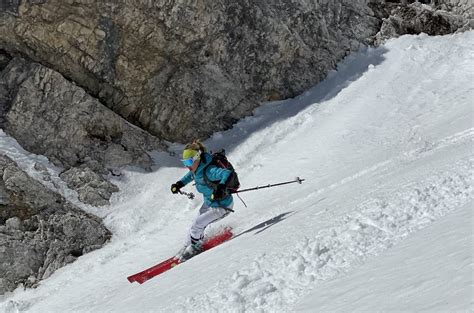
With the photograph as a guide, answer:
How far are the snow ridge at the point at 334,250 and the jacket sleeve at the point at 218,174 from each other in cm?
303

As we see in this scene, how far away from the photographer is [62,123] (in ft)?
58.0

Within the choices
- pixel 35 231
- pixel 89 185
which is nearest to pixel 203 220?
pixel 35 231

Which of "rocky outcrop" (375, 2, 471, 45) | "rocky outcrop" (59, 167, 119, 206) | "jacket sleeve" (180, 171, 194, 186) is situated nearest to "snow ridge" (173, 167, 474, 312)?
"jacket sleeve" (180, 171, 194, 186)

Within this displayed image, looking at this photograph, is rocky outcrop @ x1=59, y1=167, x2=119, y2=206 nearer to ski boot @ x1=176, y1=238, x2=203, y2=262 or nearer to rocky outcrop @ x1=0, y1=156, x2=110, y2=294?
rocky outcrop @ x1=0, y1=156, x2=110, y2=294

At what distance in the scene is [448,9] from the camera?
1005 inches

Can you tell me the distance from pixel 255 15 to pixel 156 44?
174 inches

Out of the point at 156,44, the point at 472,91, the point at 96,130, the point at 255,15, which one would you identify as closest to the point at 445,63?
the point at 472,91

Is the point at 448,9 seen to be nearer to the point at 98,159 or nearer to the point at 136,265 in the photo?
the point at 98,159

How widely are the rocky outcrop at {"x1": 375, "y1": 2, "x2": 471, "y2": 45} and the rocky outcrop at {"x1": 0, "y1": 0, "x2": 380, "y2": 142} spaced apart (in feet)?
14.3

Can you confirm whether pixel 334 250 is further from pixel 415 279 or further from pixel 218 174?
pixel 218 174

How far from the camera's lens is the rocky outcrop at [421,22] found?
23.8 meters

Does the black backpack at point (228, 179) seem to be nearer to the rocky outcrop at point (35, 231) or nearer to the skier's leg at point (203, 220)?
the skier's leg at point (203, 220)

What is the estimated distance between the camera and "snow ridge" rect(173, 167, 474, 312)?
23.7ft

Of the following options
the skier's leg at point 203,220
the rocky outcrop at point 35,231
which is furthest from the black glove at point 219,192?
the rocky outcrop at point 35,231
